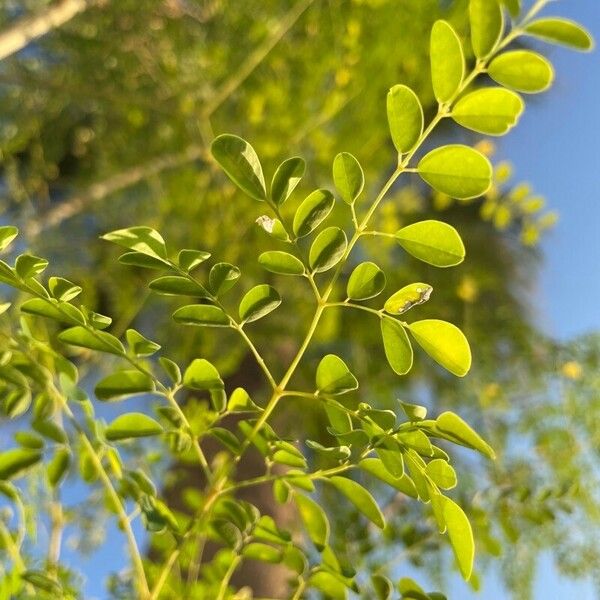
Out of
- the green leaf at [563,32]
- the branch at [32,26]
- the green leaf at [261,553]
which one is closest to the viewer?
the green leaf at [563,32]

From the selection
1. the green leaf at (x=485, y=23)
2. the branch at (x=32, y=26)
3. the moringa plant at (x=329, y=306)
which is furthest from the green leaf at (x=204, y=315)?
the branch at (x=32, y=26)

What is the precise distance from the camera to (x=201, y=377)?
22cm

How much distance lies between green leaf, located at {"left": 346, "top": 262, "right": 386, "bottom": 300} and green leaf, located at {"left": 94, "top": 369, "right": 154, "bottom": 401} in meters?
0.07

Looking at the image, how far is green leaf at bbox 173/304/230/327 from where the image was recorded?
0.21 m

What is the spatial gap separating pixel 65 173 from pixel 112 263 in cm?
100

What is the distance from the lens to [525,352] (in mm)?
1361

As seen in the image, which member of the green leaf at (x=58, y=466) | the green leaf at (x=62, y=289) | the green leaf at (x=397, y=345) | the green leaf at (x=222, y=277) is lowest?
the green leaf at (x=58, y=466)

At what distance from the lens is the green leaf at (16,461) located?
0.24 m

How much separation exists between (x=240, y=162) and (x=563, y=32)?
0.28 ft

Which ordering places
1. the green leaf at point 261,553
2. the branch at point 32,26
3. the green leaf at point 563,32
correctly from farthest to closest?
the branch at point 32,26, the green leaf at point 261,553, the green leaf at point 563,32

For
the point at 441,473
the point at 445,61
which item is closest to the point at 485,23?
the point at 445,61

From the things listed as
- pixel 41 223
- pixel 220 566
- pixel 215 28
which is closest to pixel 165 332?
pixel 41 223

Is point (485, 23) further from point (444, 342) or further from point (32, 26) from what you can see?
point (32, 26)

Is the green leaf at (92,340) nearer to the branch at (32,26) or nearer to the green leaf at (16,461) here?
the green leaf at (16,461)
